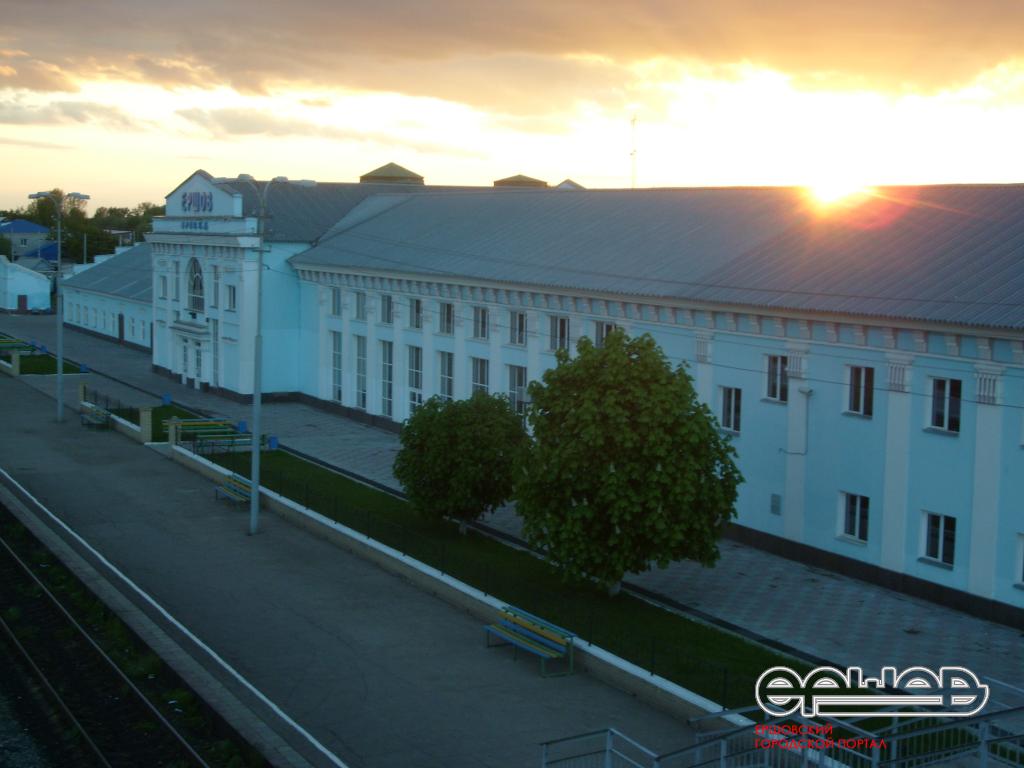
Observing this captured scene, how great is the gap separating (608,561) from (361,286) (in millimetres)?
28991

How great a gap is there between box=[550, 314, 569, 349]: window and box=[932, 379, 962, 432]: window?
14346 mm

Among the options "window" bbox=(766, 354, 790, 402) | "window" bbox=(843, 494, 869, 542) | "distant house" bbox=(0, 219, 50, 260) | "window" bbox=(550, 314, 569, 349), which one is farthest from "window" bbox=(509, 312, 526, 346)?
"distant house" bbox=(0, 219, 50, 260)

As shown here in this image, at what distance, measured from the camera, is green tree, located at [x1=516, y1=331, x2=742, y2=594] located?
81.8ft

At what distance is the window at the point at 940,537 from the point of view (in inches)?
1061

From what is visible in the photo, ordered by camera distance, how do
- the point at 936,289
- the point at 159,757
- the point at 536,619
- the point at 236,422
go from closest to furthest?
the point at 159,757 → the point at 536,619 → the point at 936,289 → the point at 236,422

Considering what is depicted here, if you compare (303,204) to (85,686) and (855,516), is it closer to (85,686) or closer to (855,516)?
(855,516)

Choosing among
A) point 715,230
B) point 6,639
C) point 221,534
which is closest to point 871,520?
point 715,230

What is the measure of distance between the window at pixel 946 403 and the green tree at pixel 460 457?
1027cm

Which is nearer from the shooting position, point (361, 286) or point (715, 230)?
point (715, 230)

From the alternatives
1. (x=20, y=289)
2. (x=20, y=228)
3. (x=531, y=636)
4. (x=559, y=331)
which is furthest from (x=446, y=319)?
(x=20, y=228)

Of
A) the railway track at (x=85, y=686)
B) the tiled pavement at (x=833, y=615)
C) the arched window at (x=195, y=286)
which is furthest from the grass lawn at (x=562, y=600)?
the arched window at (x=195, y=286)

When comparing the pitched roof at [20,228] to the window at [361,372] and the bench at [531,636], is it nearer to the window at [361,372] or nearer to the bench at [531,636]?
the window at [361,372]

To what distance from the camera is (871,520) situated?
94.2 ft

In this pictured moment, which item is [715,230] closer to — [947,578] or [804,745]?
[947,578]
